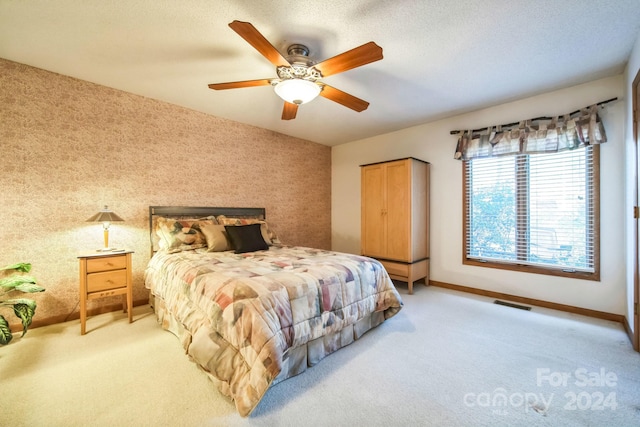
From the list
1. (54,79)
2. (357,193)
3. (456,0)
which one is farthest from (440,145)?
(54,79)

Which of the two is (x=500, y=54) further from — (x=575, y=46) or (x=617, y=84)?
(x=617, y=84)

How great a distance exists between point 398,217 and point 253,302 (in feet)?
9.04

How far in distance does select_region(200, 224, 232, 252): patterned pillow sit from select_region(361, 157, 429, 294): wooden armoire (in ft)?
7.25

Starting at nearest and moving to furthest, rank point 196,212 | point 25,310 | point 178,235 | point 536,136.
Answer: point 25,310
point 178,235
point 536,136
point 196,212

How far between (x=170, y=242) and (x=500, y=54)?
12.3ft

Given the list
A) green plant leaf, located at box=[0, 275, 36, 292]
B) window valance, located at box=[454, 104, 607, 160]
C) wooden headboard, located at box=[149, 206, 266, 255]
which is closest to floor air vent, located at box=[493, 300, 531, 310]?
window valance, located at box=[454, 104, 607, 160]

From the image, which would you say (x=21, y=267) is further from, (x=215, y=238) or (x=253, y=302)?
(x=253, y=302)

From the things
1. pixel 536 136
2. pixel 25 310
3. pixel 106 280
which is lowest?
pixel 25 310

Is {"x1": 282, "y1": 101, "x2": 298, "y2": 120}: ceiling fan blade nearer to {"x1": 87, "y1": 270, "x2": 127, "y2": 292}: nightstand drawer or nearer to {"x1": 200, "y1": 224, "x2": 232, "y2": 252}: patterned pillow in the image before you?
{"x1": 200, "y1": 224, "x2": 232, "y2": 252}: patterned pillow

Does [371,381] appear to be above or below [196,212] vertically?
below

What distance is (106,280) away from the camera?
2.58 m

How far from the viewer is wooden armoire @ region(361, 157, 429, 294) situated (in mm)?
3748

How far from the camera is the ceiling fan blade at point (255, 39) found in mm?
1533

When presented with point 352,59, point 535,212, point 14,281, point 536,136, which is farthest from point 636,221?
point 14,281
